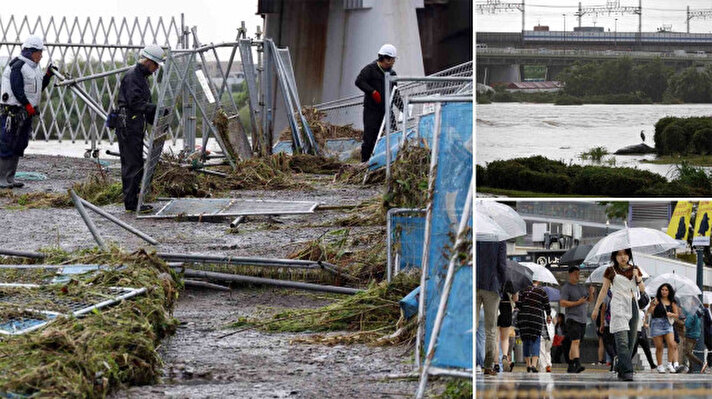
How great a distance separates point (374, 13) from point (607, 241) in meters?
19.8

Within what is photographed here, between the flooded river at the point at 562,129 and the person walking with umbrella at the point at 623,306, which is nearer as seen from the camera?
the person walking with umbrella at the point at 623,306

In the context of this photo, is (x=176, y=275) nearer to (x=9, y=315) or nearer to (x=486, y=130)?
(x=9, y=315)

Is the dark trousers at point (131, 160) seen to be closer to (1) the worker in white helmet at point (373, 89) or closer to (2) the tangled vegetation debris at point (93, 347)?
(1) the worker in white helmet at point (373, 89)

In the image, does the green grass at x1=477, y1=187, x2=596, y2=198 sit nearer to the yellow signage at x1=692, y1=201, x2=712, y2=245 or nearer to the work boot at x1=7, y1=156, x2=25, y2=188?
the yellow signage at x1=692, y1=201, x2=712, y2=245

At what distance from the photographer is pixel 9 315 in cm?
611

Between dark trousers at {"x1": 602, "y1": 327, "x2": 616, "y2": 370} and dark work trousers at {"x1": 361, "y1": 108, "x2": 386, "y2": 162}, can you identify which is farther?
dark work trousers at {"x1": 361, "y1": 108, "x2": 386, "y2": 162}

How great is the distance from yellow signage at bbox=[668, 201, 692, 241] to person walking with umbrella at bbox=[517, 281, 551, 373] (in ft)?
2.09

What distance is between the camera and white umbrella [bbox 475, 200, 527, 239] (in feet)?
13.0

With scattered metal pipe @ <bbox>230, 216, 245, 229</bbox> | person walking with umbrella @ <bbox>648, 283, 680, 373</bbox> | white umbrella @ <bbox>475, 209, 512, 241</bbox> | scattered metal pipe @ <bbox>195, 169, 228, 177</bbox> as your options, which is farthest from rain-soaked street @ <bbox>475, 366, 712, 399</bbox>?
scattered metal pipe @ <bbox>195, 169, 228, 177</bbox>

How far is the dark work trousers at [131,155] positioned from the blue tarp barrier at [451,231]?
6.78m

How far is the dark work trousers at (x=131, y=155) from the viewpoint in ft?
39.2

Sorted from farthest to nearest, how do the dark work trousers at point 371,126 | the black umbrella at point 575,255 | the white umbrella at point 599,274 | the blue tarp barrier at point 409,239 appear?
the dark work trousers at point 371,126
the blue tarp barrier at point 409,239
the white umbrella at point 599,274
the black umbrella at point 575,255

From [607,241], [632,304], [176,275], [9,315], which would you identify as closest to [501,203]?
[607,241]

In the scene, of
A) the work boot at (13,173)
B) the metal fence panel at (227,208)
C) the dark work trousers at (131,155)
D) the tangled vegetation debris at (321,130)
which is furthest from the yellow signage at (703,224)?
the tangled vegetation debris at (321,130)
